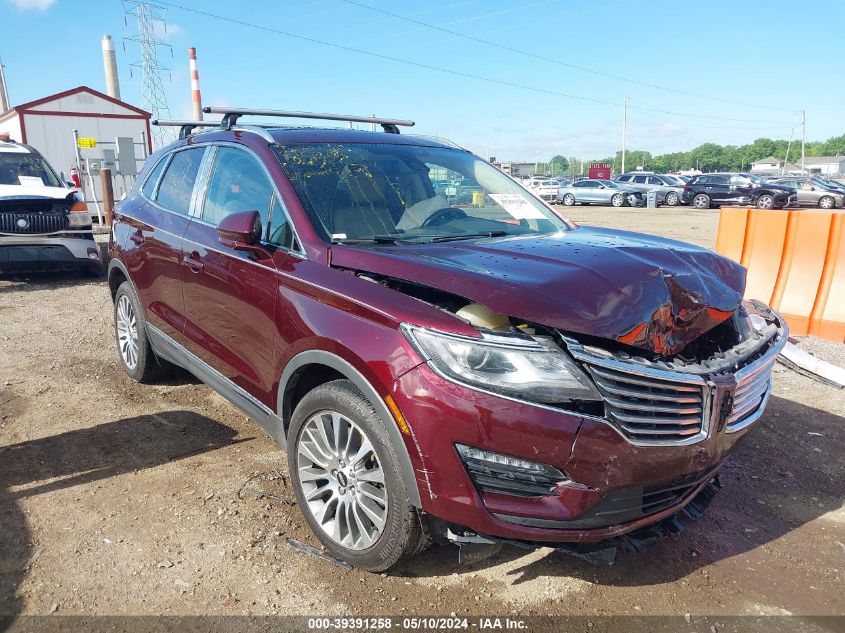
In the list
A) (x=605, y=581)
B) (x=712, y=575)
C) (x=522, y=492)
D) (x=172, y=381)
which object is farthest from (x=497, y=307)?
(x=172, y=381)

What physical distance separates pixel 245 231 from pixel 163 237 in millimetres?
1429

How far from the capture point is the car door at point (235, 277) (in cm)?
317

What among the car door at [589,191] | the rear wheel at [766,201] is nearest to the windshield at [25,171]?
the rear wheel at [766,201]

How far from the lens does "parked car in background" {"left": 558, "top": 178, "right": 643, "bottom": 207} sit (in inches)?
1236

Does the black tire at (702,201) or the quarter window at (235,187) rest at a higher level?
the quarter window at (235,187)

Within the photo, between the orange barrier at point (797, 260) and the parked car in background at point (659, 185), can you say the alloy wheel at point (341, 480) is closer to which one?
the orange barrier at point (797, 260)

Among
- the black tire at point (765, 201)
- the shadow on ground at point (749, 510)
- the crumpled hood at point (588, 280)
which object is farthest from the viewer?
the black tire at point (765, 201)

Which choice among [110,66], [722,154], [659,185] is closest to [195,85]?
[110,66]

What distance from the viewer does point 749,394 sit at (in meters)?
2.75

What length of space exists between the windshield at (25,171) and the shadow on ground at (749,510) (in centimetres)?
933

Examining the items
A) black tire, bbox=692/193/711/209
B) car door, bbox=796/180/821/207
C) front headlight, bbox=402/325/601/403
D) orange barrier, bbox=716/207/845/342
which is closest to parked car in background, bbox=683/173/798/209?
black tire, bbox=692/193/711/209

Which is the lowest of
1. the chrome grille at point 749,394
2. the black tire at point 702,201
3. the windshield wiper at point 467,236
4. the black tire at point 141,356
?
the black tire at point 702,201

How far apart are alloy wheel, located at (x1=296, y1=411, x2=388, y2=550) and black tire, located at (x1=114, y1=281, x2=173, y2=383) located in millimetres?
2389

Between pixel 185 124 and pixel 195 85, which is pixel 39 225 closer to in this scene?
pixel 185 124
